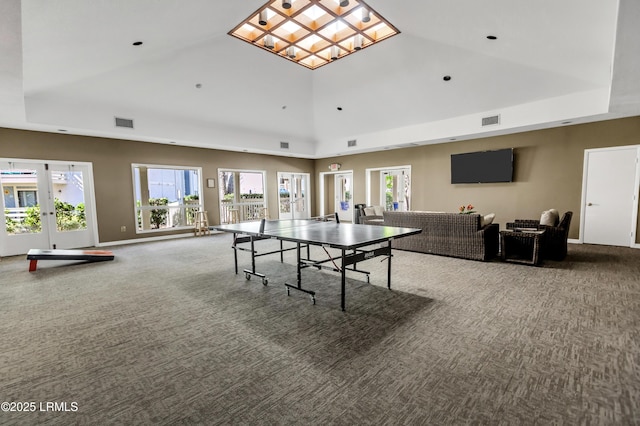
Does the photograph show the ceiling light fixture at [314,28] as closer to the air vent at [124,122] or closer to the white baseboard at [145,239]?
the air vent at [124,122]

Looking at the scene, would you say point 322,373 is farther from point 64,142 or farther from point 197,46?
point 64,142

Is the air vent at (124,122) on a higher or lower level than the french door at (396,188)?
higher

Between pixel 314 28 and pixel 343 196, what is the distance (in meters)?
7.43

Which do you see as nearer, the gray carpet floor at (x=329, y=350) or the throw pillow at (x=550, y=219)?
the gray carpet floor at (x=329, y=350)

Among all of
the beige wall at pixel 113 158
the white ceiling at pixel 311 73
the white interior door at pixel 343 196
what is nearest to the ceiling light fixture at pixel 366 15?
the white ceiling at pixel 311 73

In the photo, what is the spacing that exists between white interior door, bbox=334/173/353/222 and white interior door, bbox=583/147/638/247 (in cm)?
709

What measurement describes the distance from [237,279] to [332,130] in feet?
22.1

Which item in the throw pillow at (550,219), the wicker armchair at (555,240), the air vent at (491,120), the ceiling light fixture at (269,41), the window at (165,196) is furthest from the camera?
the window at (165,196)

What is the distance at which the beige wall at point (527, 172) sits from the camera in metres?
6.36

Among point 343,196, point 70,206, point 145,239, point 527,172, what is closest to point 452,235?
point 527,172

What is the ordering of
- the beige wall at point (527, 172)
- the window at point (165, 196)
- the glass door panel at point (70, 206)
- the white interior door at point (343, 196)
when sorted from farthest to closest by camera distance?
the white interior door at point (343, 196) < the window at point (165, 196) < the glass door panel at point (70, 206) < the beige wall at point (527, 172)

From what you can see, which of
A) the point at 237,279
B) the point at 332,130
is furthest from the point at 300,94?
the point at 237,279

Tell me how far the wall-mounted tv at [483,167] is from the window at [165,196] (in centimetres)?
774

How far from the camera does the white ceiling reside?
11.9ft
